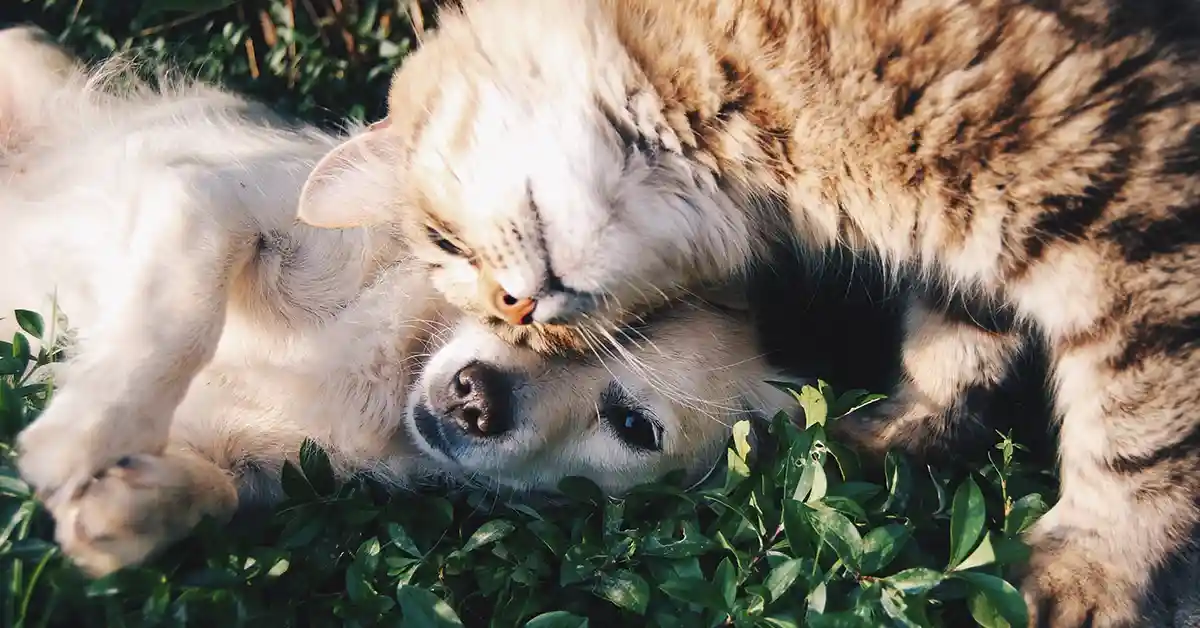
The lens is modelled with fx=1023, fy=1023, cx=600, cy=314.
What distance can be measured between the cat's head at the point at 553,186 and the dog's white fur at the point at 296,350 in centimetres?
15

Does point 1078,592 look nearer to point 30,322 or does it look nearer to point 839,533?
point 839,533

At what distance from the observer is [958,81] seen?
1.56 metres

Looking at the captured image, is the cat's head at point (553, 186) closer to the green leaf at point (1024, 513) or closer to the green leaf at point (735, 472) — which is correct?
the green leaf at point (735, 472)

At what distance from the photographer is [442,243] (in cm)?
196

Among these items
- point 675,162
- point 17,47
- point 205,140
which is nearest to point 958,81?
point 675,162

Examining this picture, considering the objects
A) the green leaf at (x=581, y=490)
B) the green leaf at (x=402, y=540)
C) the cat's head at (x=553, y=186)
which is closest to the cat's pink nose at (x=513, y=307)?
the cat's head at (x=553, y=186)

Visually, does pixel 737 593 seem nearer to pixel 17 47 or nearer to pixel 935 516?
pixel 935 516

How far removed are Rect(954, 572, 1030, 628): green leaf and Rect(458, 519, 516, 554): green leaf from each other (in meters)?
0.76

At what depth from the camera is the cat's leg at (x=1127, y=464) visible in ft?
5.09

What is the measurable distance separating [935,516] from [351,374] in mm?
1172

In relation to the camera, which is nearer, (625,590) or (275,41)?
(625,590)

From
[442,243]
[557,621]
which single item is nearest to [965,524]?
[557,621]

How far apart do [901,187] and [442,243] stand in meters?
0.85

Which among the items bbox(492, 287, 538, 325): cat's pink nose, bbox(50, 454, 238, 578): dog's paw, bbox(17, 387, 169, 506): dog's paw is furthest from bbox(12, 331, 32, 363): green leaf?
bbox(492, 287, 538, 325): cat's pink nose
